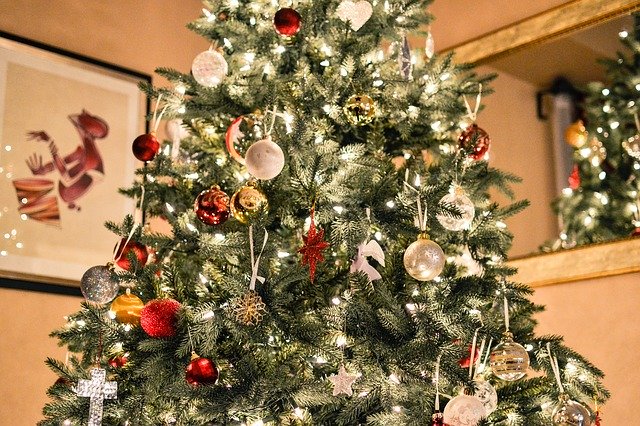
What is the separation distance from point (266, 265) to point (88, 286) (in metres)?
0.38

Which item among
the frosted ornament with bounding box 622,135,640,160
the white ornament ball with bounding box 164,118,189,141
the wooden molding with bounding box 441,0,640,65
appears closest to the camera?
the white ornament ball with bounding box 164,118,189,141

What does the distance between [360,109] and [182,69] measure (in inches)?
65.8

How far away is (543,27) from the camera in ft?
8.71

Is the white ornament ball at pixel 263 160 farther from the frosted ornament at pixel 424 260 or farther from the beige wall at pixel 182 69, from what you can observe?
the beige wall at pixel 182 69

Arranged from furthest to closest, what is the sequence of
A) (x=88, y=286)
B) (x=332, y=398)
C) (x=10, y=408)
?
(x=10, y=408) → (x=88, y=286) → (x=332, y=398)

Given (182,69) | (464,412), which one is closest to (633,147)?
(464,412)

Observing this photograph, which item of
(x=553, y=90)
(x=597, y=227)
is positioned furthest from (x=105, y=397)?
(x=553, y=90)

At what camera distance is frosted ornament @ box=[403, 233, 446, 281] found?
1.38 m

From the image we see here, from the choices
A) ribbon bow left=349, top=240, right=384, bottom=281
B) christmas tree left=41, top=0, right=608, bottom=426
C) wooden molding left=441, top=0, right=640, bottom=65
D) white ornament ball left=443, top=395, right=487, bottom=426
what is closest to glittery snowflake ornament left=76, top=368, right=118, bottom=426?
christmas tree left=41, top=0, right=608, bottom=426

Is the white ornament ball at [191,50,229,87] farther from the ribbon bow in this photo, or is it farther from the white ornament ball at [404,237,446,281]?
the white ornament ball at [404,237,446,281]

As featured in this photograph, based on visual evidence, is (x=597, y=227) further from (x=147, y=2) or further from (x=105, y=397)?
(x=147, y=2)

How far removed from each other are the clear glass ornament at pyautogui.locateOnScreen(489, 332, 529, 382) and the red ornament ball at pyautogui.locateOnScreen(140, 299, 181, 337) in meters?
0.61

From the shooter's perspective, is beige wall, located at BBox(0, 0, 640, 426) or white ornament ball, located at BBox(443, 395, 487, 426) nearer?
white ornament ball, located at BBox(443, 395, 487, 426)

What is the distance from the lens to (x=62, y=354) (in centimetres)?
257
